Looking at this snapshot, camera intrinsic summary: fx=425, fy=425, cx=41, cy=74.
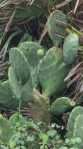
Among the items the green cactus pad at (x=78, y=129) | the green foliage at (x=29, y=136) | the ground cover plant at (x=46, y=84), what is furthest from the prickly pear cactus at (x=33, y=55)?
the green cactus pad at (x=78, y=129)

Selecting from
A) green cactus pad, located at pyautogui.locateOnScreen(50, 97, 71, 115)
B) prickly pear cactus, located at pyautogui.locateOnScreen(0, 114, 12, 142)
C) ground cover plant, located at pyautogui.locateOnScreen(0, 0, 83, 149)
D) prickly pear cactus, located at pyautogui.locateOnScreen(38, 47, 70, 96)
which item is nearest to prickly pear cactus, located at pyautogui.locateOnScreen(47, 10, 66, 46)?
ground cover plant, located at pyautogui.locateOnScreen(0, 0, 83, 149)

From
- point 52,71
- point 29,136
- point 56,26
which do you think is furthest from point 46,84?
point 29,136

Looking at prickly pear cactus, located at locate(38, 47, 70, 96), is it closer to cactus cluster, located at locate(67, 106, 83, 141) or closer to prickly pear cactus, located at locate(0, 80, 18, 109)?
prickly pear cactus, located at locate(0, 80, 18, 109)

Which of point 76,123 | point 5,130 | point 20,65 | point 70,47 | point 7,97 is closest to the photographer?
point 76,123

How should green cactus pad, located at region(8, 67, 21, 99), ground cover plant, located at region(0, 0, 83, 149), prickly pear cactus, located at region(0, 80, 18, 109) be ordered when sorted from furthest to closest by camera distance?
prickly pear cactus, located at region(0, 80, 18, 109) < green cactus pad, located at region(8, 67, 21, 99) < ground cover plant, located at region(0, 0, 83, 149)

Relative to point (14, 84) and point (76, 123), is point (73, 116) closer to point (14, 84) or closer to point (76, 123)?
point (76, 123)

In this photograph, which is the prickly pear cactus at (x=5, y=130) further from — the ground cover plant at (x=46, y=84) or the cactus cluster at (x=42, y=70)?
the cactus cluster at (x=42, y=70)

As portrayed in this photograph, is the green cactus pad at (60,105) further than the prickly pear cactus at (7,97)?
No
